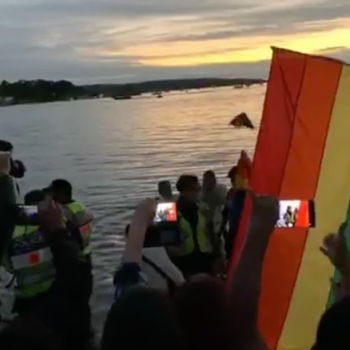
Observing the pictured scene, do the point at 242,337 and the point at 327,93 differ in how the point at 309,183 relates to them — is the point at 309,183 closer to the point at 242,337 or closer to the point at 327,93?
the point at 327,93

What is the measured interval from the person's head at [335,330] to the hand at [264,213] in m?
0.69

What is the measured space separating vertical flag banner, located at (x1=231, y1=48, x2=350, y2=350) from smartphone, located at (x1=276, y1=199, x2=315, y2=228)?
64cm

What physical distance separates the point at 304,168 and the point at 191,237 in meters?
2.04

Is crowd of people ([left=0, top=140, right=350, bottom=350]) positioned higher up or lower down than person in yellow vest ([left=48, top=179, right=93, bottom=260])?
higher up

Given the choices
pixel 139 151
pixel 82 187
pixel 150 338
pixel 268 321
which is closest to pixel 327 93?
pixel 268 321

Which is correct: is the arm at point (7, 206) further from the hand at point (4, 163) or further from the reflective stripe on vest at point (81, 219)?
the reflective stripe on vest at point (81, 219)

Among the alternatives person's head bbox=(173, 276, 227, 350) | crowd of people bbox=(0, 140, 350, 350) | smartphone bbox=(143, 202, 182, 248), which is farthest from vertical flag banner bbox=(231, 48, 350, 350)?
person's head bbox=(173, 276, 227, 350)

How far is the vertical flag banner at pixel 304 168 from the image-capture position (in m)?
6.38

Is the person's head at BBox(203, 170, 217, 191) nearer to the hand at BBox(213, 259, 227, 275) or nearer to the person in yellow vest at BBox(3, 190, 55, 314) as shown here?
the hand at BBox(213, 259, 227, 275)

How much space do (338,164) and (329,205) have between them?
0.29m

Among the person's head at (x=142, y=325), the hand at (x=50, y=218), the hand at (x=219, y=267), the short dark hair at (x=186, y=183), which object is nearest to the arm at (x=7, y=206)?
the short dark hair at (x=186, y=183)

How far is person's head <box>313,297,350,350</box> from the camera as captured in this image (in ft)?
9.41

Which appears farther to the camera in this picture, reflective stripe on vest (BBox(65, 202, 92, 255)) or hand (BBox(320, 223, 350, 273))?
reflective stripe on vest (BBox(65, 202, 92, 255))

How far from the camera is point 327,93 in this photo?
21.0ft
